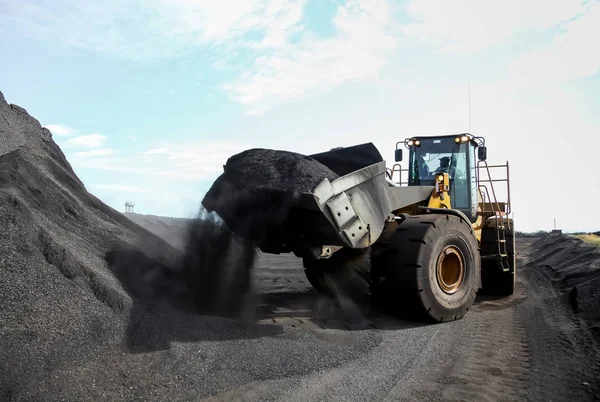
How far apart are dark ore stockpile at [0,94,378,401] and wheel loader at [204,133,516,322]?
1061mm

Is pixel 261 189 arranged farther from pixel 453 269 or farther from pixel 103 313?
pixel 453 269

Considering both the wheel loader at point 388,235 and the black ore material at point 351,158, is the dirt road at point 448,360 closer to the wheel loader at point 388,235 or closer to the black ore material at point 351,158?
the wheel loader at point 388,235

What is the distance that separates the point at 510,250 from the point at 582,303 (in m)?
2.04

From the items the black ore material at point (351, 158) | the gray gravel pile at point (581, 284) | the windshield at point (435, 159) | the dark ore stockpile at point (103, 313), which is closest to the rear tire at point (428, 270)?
the black ore material at point (351, 158)

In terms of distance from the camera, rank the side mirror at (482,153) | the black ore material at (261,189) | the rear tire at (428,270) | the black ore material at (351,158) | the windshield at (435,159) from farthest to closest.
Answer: the windshield at (435,159) < the side mirror at (482,153) < the black ore material at (351,158) < the rear tire at (428,270) < the black ore material at (261,189)

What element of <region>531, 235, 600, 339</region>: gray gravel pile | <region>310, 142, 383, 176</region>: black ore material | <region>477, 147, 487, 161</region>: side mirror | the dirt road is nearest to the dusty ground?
the dirt road

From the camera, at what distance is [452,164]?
8.79 meters

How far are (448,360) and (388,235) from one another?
2314mm

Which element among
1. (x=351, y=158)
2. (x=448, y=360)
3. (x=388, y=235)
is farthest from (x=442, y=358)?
(x=351, y=158)

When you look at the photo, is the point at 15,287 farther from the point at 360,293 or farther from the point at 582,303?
the point at 582,303

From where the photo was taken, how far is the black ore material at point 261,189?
17.7 ft

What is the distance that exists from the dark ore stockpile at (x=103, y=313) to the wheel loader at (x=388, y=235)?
106 cm

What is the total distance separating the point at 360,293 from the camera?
22.1 ft

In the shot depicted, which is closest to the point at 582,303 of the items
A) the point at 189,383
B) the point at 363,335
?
the point at 363,335
